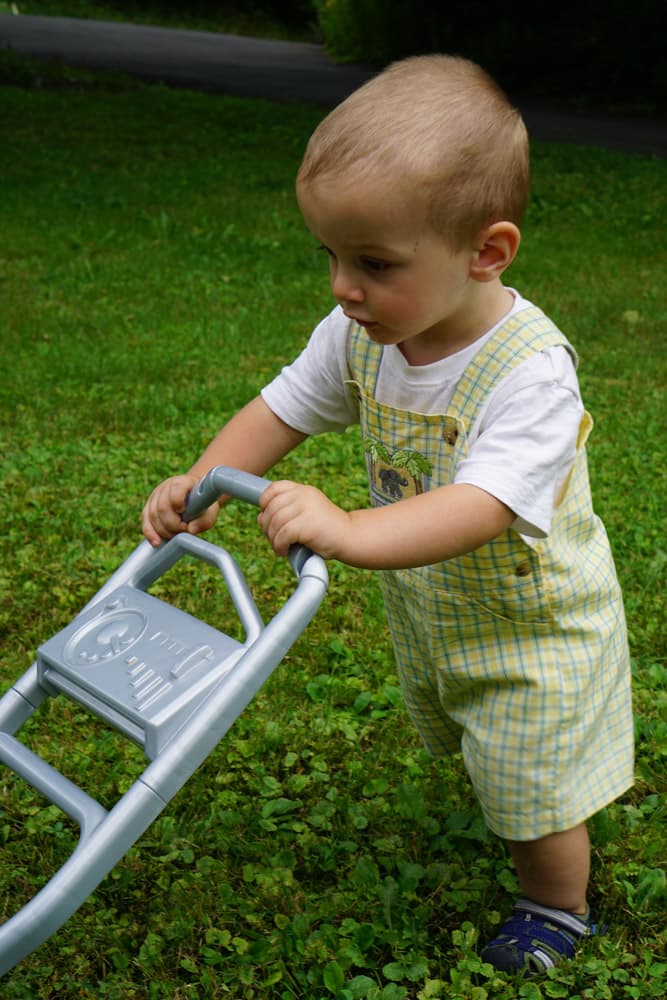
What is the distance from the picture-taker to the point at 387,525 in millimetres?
1604

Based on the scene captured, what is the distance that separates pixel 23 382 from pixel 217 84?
12046 millimetres

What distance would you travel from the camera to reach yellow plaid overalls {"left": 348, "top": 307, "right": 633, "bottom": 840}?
6.20 feet

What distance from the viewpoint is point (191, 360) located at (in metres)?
5.12

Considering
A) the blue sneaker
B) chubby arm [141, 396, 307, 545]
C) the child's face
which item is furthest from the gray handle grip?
the blue sneaker

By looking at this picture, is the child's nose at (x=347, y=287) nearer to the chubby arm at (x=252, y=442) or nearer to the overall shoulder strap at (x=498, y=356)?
the overall shoulder strap at (x=498, y=356)

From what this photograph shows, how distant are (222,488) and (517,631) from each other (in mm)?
566

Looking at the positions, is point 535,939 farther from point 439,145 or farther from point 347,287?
point 439,145

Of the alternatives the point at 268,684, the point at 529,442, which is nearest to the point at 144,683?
the point at 529,442

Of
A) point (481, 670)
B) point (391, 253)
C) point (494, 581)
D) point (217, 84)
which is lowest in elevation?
point (217, 84)

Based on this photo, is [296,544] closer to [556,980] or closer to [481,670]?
[481,670]

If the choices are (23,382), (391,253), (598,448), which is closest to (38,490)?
(23,382)

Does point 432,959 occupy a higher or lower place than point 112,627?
lower

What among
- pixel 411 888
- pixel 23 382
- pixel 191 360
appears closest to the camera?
pixel 411 888

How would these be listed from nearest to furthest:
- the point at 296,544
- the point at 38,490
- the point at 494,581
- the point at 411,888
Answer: the point at 296,544 < the point at 494,581 < the point at 411,888 < the point at 38,490
